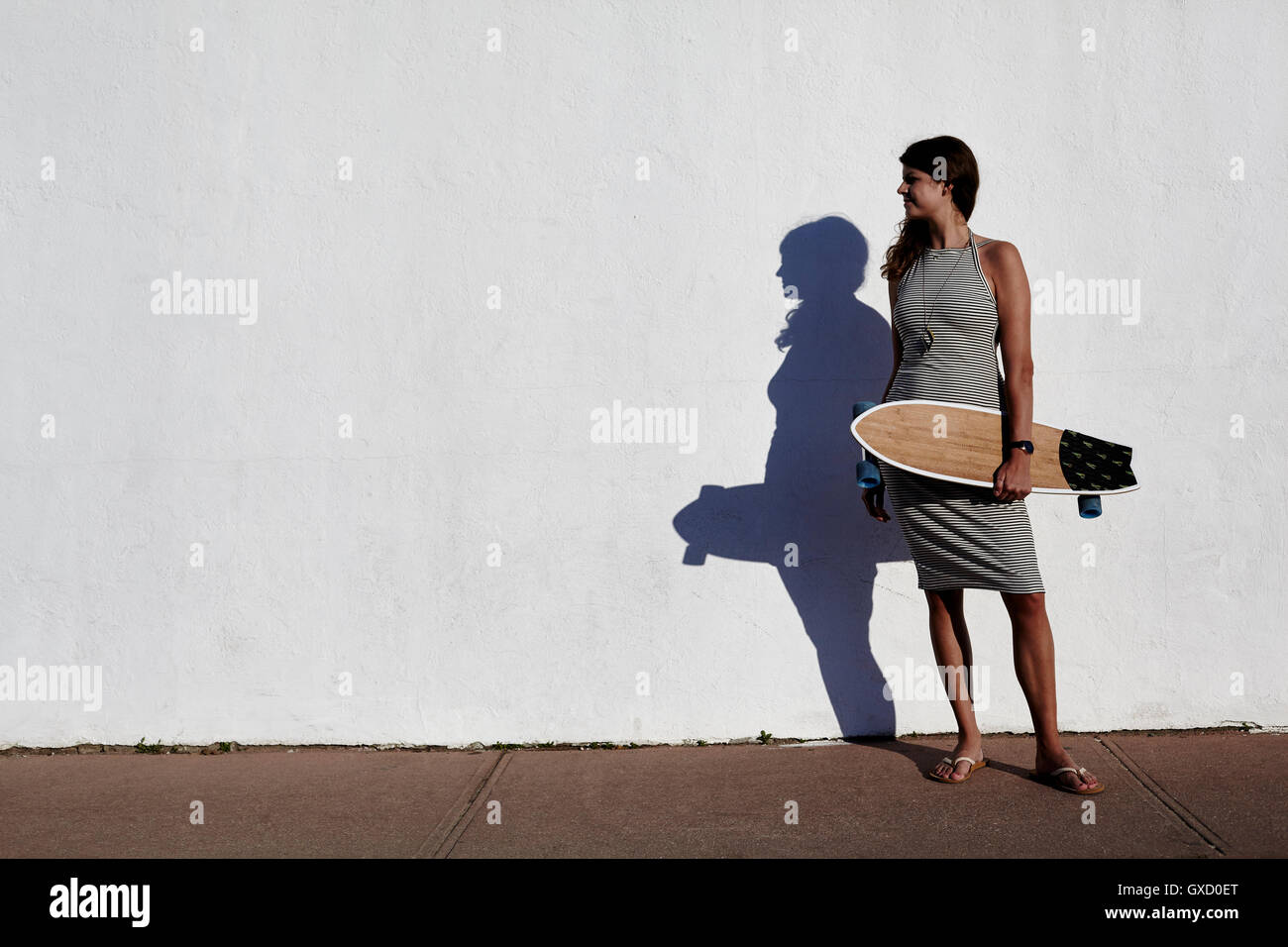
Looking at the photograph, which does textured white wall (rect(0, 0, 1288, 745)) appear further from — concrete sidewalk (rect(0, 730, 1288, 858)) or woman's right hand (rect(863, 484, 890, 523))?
woman's right hand (rect(863, 484, 890, 523))

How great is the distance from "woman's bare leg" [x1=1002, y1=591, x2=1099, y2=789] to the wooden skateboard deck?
15.6 inches

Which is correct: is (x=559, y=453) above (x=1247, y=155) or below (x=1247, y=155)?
below

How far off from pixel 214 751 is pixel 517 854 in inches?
70.4

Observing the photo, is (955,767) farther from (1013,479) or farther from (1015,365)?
(1015,365)

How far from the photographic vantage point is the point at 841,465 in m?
4.43

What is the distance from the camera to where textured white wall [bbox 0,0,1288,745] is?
436cm

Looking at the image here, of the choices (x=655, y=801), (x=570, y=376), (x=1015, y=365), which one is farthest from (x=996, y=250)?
(x=655, y=801)

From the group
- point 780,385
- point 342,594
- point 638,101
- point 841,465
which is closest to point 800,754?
point 841,465

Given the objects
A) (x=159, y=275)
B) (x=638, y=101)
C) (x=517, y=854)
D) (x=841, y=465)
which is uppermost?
(x=638, y=101)

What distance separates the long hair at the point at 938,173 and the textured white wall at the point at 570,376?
52 cm

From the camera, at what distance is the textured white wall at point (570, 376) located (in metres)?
4.36

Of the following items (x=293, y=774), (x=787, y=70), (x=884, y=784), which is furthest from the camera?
(x=787, y=70)

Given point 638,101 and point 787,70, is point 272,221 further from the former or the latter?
point 787,70

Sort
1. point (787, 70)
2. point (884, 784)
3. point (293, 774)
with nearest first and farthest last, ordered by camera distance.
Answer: point (884, 784) → point (293, 774) → point (787, 70)
